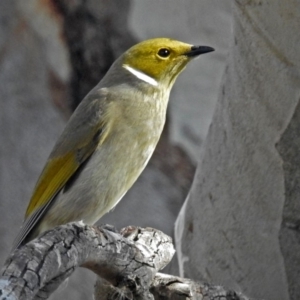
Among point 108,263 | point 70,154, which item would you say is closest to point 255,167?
point 108,263

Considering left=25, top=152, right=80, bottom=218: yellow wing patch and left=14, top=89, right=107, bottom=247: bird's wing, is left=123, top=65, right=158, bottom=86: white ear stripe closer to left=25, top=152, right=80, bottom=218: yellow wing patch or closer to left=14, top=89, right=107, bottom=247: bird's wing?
left=14, top=89, right=107, bottom=247: bird's wing

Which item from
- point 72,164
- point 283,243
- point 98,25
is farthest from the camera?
point 98,25

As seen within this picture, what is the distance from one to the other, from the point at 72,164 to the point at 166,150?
0.70m

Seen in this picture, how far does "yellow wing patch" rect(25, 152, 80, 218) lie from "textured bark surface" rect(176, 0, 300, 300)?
36 centimetres

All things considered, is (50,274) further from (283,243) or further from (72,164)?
(72,164)

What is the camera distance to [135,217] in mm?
3045

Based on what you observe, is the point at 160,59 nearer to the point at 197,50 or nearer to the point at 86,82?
the point at 197,50

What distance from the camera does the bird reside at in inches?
90.6

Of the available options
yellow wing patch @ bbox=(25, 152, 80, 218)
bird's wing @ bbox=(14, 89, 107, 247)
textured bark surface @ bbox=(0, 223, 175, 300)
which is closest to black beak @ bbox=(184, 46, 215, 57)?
bird's wing @ bbox=(14, 89, 107, 247)

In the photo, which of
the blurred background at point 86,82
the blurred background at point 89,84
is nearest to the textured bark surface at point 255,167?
the blurred background at point 89,84

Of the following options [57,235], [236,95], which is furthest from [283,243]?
[57,235]

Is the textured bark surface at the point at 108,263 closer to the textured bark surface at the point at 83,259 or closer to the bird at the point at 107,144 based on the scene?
the textured bark surface at the point at 83,259

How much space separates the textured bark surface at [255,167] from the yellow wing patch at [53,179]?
36 cm

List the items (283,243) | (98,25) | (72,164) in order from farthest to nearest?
(98,25) → (72,164) → (283,243)
